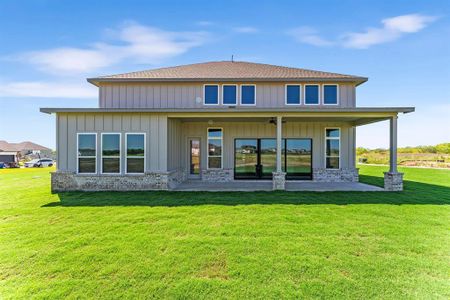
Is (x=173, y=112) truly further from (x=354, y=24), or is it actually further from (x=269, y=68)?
(x=354, y=24)

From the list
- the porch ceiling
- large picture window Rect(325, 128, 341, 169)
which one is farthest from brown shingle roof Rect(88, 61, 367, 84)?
the porch ceiling

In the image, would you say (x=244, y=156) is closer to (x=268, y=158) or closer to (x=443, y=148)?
(x=268, y=158)

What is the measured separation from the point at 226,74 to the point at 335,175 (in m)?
7.76

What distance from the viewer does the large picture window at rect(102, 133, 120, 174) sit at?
995 centimetres

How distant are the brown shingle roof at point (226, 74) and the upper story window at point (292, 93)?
A: 0.48m

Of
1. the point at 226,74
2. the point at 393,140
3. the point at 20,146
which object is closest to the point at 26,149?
the point at 20,146

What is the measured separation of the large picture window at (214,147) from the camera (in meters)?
12.7

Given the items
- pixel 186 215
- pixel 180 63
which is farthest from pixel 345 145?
pixel 180 63

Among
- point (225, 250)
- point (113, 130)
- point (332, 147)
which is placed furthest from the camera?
point (332, 147)

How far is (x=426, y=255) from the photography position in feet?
13.4

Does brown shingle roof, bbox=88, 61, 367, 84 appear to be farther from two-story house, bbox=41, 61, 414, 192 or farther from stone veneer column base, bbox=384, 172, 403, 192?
stone veneer column base, bbox=384, 172, 403, 192

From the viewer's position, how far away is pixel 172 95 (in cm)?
1259

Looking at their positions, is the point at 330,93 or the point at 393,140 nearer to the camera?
the point at 393,140

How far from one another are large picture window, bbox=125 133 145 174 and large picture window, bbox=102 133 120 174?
41cm
